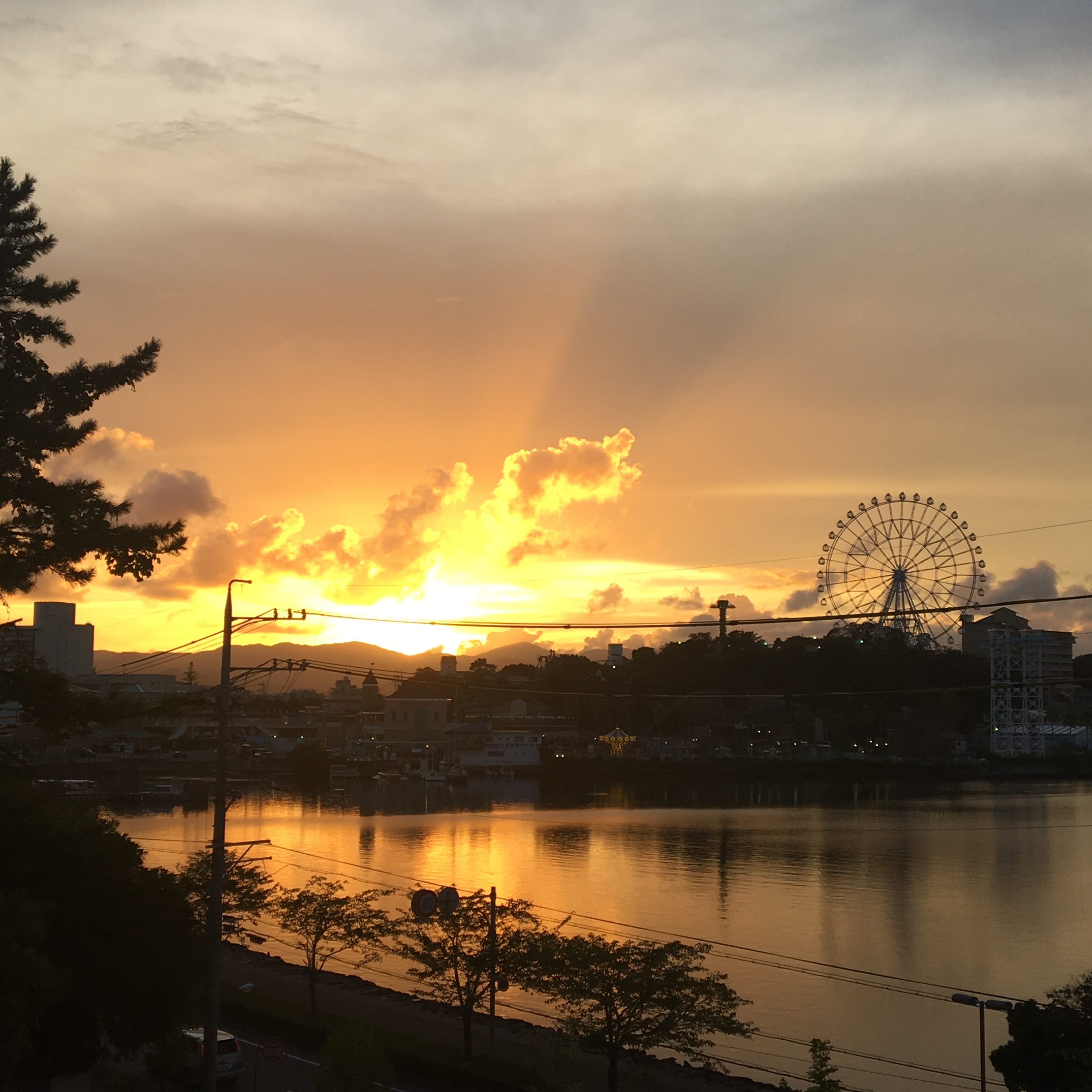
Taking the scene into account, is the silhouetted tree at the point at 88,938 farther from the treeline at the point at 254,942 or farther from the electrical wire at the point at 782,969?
the electrical wire at the point at 782,969

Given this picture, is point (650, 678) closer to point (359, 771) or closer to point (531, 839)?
point (359, 771)

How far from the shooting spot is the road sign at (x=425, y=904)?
42.3ft

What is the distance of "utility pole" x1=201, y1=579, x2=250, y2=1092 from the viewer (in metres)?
7.83

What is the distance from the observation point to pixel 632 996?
1132 cm

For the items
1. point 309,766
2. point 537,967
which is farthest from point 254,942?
point 309,766

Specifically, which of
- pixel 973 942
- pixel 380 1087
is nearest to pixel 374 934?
pixel 380 1087

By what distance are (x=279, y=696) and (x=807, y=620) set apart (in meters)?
78.0

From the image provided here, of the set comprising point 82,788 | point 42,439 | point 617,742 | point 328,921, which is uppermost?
point 42,439

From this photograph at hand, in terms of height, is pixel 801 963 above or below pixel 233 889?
below

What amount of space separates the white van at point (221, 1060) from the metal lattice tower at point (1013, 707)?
55.8m

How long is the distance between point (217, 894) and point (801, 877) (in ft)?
71.2

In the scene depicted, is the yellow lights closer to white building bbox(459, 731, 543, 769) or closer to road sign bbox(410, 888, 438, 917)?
white building bbox(459, 731, 543, 769)

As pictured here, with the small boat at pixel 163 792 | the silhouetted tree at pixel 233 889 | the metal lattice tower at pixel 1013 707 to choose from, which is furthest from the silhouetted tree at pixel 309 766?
the silhouetted tree at pixel 233 889

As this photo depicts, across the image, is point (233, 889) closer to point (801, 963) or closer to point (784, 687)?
point (801, 963)
